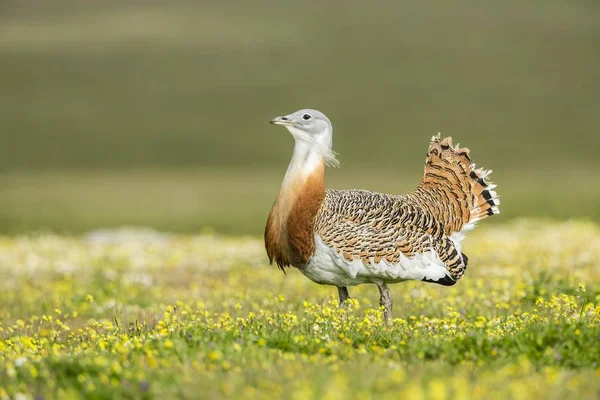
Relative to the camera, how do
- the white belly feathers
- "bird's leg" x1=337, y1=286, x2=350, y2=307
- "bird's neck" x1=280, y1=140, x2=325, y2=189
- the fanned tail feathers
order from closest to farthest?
the white belly feathers < "bird's neck" x1=280, y1=140, x2=325, y2=189 < "bird's leg" x1=337, y1=286, x2=350, y2=307 < the fanned tail feathers

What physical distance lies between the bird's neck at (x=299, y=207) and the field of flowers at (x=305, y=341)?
67cm

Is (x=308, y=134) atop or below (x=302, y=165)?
atop

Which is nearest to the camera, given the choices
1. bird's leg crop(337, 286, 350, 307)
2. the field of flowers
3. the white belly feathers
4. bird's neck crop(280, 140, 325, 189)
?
the field of flowers

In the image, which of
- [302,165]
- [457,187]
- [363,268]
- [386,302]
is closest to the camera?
[363,268]

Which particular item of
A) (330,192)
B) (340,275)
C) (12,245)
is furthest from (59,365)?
(12,245)

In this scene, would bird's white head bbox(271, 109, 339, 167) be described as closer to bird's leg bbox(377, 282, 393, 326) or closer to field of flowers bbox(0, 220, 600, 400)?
bird's leg bbox(377, 282, 393, 326)

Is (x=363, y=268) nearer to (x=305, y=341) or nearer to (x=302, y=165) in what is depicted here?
(x=302, y=165)

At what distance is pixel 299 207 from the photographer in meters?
8.79

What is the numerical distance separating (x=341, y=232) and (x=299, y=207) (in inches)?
21.1

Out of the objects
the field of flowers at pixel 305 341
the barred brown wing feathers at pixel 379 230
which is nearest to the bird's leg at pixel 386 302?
the field of flowers at pixel 305 341

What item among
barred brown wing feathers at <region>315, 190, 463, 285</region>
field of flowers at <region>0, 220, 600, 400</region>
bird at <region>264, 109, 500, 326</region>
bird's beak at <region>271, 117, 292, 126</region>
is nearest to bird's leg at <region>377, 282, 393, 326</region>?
bird at <region>264, 109, 500, 326</region>

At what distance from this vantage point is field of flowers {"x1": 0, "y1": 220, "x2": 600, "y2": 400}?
521cm

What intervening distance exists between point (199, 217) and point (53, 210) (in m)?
5.11

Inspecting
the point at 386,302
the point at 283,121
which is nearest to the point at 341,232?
the point at 386,302
